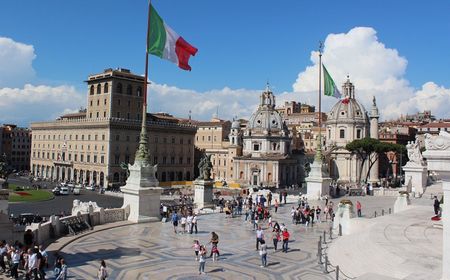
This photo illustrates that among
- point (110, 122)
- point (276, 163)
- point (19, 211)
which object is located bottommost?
point (19, 211)

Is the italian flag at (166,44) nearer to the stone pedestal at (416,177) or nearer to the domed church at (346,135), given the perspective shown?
the stone pedestal at (416,177)

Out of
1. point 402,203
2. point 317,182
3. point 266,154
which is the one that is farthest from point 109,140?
point 402,203

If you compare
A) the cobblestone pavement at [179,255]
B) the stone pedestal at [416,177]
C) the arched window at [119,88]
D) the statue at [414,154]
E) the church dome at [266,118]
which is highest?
the arched window at [119,88]

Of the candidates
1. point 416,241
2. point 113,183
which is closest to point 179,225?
point 416,241

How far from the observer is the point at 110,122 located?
75125 mm

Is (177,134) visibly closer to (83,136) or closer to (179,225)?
(83,136)

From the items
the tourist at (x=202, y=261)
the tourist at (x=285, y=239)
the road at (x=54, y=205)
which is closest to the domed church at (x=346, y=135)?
the road at (x=54, y=205)

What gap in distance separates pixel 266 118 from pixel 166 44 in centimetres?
6497

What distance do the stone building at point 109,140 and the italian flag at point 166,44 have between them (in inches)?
2069

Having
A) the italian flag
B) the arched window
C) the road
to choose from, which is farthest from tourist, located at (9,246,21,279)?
the arched window

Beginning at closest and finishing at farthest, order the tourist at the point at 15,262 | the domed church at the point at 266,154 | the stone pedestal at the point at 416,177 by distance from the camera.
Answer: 1. the tourist at the point at 15,262
2. the stone pedestal at the point at 416,177
3. the domed church at the point at 266,154

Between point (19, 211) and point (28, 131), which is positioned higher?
point (28, 131)

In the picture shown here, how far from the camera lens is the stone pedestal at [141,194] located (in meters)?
22.8

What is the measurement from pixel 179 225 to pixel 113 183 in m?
54.2
